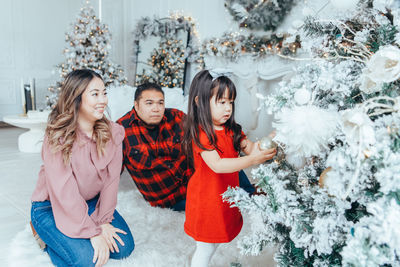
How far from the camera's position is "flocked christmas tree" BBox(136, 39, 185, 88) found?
14.1ft

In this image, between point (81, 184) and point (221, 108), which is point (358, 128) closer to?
point (221, 108)

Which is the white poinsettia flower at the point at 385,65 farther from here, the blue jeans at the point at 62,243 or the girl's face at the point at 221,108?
the blue jeans at the point at 62,243

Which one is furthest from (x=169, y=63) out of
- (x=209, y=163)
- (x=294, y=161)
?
(x=294, y=161)

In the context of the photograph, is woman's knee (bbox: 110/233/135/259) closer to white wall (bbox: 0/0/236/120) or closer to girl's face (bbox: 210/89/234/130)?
girl's face (bbox: 210/89/234/130)

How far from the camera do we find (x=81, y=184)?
1.50 metres

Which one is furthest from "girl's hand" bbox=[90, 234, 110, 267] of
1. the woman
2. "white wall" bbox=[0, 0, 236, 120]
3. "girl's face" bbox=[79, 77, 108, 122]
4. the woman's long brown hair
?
"white wall" bbox=[0, 0, 236, 120]

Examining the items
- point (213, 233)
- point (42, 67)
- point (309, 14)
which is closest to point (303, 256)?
point (213, 233)

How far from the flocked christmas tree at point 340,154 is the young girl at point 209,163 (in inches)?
12.5

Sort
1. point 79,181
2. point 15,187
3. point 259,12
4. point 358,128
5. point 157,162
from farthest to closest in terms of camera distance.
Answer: point 259,12
point 15,187
point 157,162
point 79,181
point 358,128

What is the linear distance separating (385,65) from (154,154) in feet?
5.52

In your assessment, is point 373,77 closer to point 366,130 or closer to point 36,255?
point 366,130

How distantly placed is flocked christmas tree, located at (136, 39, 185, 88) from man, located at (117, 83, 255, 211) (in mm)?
2218

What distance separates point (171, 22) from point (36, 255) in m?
3.56

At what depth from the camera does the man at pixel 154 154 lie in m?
2.02
